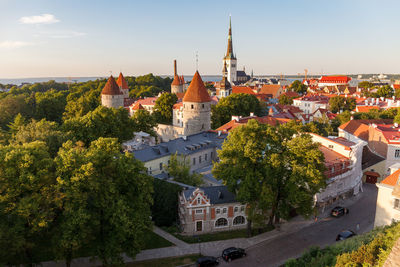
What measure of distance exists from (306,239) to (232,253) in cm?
678

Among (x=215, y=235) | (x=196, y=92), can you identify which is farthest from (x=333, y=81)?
(x=215, y=235)

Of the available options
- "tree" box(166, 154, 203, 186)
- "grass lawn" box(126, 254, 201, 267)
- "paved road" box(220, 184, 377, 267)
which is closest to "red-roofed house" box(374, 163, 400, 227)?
"paved road" box(220, 184, 377, 267)

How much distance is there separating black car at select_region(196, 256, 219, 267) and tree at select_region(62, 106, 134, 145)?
21.3 meters

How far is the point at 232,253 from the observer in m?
21.0

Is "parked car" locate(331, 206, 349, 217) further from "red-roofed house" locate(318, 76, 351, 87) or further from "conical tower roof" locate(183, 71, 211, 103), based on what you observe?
"red-roofed house" locate(318, 76, 351, 87)

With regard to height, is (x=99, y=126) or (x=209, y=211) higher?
(x=99, y=126)

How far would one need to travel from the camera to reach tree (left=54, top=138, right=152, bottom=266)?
55.6 feet

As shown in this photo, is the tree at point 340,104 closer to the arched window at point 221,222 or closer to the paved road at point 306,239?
the paved road at point 306,239

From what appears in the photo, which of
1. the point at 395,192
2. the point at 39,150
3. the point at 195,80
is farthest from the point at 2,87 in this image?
the point at 395,192

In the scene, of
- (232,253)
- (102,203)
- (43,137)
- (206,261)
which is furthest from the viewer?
(43,137)

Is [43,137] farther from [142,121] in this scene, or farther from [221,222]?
[221,222]

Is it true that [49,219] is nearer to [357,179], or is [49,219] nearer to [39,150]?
[39,150]

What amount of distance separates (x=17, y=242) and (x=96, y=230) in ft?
15.2

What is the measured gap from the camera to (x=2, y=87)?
448 feet
